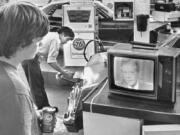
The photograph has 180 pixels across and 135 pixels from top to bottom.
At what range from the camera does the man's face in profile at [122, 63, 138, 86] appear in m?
1.85

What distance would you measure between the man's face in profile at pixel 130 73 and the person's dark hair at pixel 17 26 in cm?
60

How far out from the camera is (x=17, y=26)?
1.38 m

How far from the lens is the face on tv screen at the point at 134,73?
1.81 m

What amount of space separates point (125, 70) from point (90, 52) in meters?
3.19

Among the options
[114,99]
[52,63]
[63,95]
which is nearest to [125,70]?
[114,99]

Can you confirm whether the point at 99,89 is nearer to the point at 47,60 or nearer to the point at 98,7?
the point at 47,60

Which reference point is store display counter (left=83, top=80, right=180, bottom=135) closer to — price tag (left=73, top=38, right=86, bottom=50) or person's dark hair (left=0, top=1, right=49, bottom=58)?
person's dark hair (left=0, top=1, right=49, bottom=58)

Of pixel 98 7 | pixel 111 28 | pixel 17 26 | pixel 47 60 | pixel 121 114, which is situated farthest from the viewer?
pixel 111 28

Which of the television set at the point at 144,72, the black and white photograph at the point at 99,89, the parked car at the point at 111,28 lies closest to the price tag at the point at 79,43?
the parked car at the point at 111,28

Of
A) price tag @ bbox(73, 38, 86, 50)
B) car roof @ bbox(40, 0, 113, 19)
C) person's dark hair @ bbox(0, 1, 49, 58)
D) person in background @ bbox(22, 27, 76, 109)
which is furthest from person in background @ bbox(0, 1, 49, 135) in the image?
price tag @ bbox(73, 38, 86, 50)

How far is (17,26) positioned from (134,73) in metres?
0.74

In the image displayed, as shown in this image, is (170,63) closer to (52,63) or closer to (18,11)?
(18,11)

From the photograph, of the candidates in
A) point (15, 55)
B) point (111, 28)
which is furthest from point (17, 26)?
point (111, 28)

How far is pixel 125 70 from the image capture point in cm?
188
